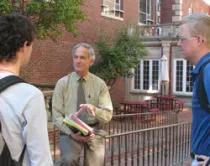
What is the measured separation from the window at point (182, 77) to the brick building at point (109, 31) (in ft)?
1.49

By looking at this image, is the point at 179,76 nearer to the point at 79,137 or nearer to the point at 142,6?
the point at 142,6

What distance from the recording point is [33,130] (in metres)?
1.88

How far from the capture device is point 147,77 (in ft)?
70.9

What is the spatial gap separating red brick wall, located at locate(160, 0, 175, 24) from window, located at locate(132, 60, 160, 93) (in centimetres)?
795

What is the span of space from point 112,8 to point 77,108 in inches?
644

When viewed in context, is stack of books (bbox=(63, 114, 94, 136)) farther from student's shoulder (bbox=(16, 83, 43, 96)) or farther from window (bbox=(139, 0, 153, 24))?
window (bbox=(139, 0, 153, 24))

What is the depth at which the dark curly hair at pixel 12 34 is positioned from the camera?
1.93m

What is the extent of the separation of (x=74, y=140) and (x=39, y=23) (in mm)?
5751

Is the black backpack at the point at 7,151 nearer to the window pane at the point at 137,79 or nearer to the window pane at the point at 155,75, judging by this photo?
the window pane at the point at 155,75

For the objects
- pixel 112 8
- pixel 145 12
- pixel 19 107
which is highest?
pixel 145 12

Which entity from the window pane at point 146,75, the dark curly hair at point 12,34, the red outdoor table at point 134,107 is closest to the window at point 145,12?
the window pane at point 146,75

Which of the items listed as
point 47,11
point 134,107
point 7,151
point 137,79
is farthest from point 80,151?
point 137,79

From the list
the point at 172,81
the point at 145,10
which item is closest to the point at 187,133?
the point at 172,81

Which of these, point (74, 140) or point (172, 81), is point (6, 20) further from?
point (172, 81)
